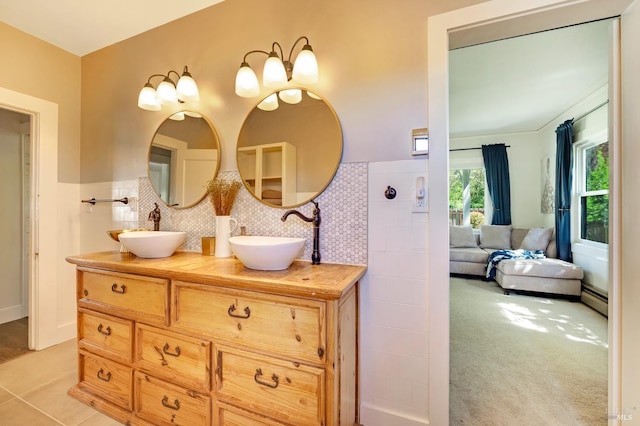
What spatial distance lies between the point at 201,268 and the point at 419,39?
1.61 meters

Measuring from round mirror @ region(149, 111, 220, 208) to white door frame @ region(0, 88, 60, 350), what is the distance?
101 cm

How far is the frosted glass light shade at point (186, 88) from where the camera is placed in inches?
68.3

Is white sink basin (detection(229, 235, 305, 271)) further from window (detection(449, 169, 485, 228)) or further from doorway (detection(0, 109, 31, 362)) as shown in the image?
window (detection(449, 169, 485, 228))

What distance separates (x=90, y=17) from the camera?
6.34 ft

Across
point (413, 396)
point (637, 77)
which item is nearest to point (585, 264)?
point (637, 77)

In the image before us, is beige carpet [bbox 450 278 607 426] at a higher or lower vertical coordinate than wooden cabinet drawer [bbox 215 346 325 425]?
lower

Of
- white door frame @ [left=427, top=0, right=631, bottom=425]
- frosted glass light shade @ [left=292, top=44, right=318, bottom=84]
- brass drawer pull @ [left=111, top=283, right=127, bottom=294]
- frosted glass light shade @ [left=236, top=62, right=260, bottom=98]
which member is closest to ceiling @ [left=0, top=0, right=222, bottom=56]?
frosted glass light shade @ [left=236, top=62, right=260, bottom=98]

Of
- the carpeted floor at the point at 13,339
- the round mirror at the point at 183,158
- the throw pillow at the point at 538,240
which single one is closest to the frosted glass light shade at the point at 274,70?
the round mirror at the point at 183,158

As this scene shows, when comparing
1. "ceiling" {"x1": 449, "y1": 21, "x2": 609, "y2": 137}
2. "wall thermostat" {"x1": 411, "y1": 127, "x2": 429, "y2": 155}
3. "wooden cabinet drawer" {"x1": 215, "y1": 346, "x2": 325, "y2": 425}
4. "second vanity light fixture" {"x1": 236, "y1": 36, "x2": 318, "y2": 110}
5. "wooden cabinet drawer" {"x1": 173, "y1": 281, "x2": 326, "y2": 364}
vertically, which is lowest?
"wooden cabinet drawer" {"x1": 215, "y1": 346, "x2": 325, "y2": 425}

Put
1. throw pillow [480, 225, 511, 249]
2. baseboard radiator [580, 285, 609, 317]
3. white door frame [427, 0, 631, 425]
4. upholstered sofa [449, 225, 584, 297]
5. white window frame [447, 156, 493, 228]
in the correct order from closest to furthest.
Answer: white door frame [427, 0, 631, 425] → baseboard radiator [580, 285, 609, 317] → upholstered sofa [449, 225, 584, 297] → throw pillow [480, 225, 511, 249] → white window frame [447, 156, 493, 228]

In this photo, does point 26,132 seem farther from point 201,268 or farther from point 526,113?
point 526,113

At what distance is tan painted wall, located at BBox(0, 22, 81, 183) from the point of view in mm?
2006

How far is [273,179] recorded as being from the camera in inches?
64.6

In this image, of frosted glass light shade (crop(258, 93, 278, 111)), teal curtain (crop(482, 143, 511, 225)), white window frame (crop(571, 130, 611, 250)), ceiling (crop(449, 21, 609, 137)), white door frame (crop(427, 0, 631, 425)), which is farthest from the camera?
teal curtain (crop(482, 143, 511, 225))
